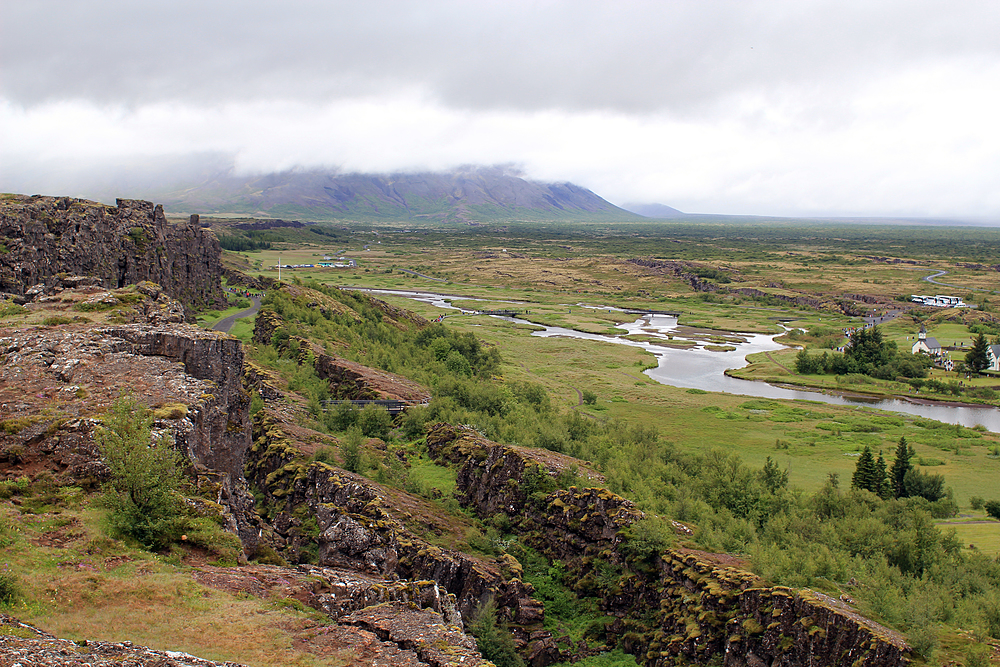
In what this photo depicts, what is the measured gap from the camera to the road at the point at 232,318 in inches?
2439

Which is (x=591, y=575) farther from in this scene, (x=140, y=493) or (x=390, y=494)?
(x=140, y=493)

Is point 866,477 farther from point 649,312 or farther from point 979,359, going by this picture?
point 649,312

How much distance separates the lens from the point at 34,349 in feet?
75.6

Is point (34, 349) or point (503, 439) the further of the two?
point (503, 439)

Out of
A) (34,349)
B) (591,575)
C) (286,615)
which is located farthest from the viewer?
(591,575)

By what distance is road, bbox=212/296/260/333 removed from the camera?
203 ft

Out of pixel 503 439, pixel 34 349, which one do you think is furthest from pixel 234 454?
pixel 503 439

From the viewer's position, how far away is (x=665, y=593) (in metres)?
25.4

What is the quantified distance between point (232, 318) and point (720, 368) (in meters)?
64.5

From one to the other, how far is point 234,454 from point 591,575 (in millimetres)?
15383

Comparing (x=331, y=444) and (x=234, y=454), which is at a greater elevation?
(x=234, y=454)

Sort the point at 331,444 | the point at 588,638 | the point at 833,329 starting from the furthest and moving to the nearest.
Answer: the point at 833,329 < the point at 331,444 < the point at 588,638

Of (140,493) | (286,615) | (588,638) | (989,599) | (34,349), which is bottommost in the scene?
(588,638)

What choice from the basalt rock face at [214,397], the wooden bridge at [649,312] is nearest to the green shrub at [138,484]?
the basalt rock face at [214,397]
